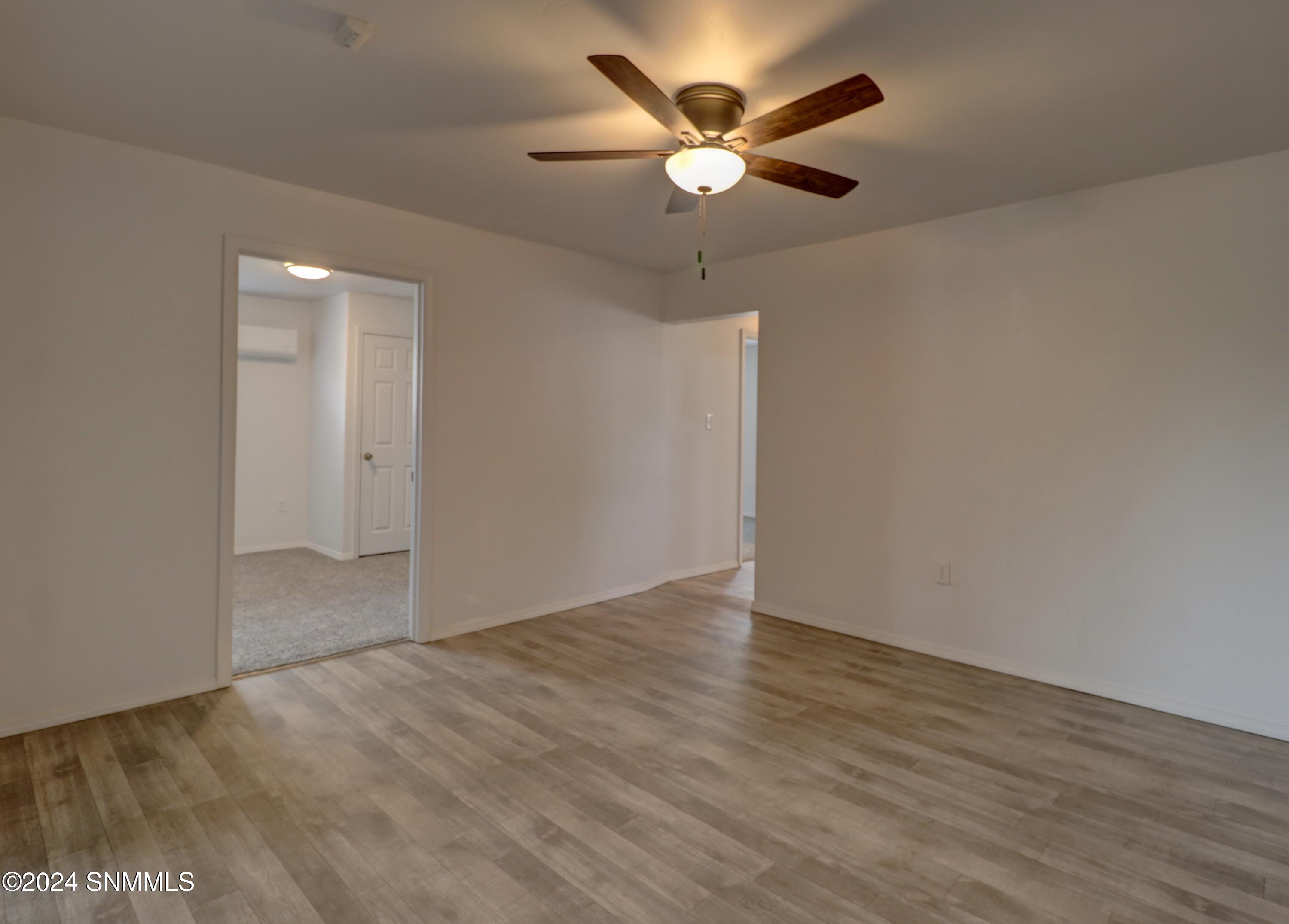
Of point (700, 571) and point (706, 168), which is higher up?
point (706, 168)

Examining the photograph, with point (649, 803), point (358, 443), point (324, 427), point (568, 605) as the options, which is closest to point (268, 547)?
point (324, 427)

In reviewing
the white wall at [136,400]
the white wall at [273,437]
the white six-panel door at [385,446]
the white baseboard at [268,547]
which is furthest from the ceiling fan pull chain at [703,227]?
the white baseboard at [268,547]

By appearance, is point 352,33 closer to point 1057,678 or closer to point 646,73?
point 646,73

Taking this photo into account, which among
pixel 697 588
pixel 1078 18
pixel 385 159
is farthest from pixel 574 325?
pixel 1078 18

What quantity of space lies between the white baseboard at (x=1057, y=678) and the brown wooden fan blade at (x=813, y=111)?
9.28 feet

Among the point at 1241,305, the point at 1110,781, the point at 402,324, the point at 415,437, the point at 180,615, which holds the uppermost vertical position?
the point at 402,324

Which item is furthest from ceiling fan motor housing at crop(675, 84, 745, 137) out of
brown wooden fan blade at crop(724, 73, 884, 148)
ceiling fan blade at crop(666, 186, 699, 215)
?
ceiling fan blade at crop(666, 186, 699, 215)

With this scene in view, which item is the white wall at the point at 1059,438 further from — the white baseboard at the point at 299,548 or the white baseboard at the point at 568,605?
the white baseboard at the point at 299,548

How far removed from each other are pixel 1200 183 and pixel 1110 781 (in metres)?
2.50

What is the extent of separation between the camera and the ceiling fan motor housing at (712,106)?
87.9 inches

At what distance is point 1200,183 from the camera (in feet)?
9.48

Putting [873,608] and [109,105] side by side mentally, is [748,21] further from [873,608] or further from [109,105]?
[873,608]

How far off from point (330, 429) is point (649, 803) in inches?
205

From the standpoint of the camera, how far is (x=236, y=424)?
3.43 metres
